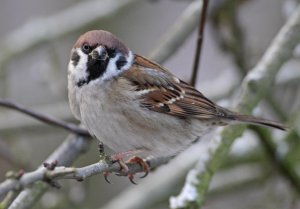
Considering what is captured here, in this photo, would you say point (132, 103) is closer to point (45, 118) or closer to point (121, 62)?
point (121, 62)

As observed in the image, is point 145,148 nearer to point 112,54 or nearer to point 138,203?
point 112,54

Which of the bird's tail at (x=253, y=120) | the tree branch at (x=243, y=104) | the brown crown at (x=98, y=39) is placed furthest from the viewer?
the bird's tail at (x=253, y=120)

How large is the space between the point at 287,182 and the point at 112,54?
1.59 meters

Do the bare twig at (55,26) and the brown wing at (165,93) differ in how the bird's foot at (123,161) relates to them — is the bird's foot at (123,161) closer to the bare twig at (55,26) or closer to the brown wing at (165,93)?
the brown wing at (165,93)

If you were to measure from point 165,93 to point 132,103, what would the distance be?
32 cm

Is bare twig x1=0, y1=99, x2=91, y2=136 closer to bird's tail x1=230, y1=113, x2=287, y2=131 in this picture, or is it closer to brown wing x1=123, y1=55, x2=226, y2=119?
brown wing x1=123, y1=55, x2=226, y2=119

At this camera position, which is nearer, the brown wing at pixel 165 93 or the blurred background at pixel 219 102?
the brown wing at pixel 165 93

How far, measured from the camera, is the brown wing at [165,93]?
356 centimetres

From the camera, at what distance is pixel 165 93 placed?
3.72 metres

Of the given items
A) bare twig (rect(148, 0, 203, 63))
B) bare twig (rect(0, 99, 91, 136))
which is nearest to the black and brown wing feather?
bare twig (rect(148, 0, 203, 63))

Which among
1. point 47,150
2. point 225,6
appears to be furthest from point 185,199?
point 47,150

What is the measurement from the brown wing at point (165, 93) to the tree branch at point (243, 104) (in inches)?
8.8

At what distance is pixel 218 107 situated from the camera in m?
3.81

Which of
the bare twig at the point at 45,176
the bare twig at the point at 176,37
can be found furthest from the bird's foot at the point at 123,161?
the bare twig at the point at 176,37
